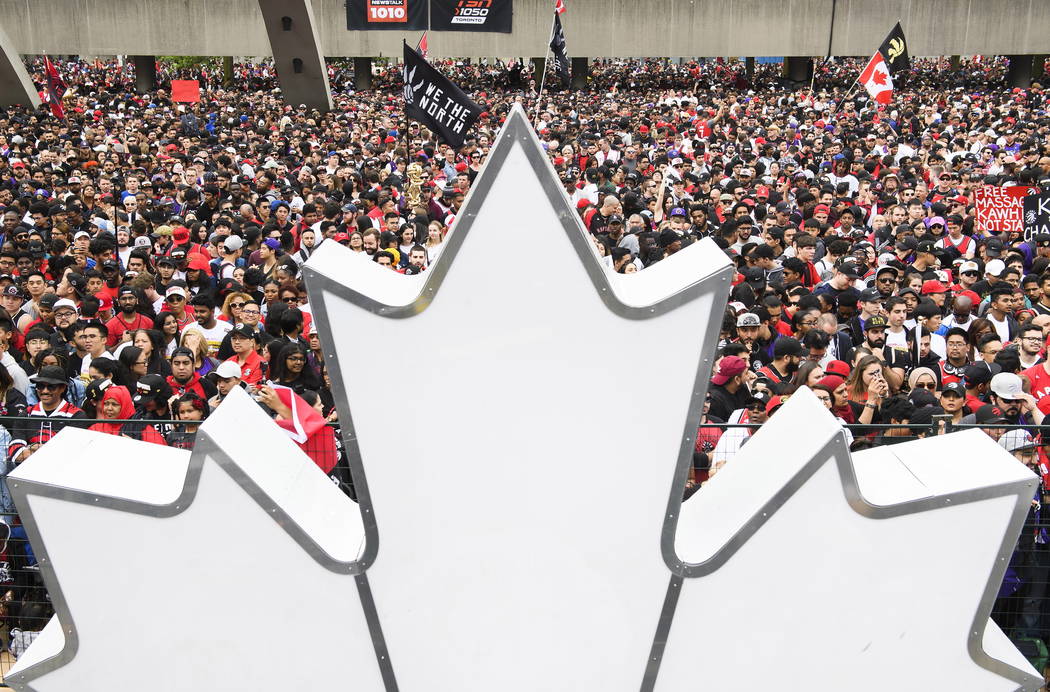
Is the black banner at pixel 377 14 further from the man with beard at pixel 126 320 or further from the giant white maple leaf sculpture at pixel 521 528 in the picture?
Answer: the giant white maple leaf sculpture at pixel 521 528

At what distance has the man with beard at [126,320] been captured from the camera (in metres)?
10.2

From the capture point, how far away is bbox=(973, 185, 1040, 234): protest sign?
42.9 ft

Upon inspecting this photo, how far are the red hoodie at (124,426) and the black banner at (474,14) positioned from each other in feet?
102

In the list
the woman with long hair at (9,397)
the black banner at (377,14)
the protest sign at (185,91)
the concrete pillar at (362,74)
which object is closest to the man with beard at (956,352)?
the woman with long hair at (9,397)

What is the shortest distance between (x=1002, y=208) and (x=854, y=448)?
7.84 metres

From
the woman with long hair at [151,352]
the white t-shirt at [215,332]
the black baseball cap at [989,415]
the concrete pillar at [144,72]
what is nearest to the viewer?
the black baseball cap at [989,415]

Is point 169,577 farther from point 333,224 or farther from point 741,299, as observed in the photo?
point 333,224

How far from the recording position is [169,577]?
15.8 feet

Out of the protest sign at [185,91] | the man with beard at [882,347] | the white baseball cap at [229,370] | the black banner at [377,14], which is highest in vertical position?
the black banner at [377,14]

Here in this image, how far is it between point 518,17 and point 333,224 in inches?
1296

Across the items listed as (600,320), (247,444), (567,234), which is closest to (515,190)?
(567,234)

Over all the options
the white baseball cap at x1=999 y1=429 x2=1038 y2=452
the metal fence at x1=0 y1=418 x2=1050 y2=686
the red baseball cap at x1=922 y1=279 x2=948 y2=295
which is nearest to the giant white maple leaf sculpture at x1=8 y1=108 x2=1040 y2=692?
the metal fence at x1=0 y1=418 x2=1050 y2=686

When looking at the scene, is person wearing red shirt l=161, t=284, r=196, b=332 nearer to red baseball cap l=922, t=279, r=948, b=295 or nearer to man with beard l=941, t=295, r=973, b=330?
man with beard l=941, t=295, r=973, b=330

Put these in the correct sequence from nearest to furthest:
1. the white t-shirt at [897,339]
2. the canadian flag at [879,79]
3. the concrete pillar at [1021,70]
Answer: the white t-shirt at [897,339] < the canadian flag at [879,79] < the concrete pillar at [1021,70]
